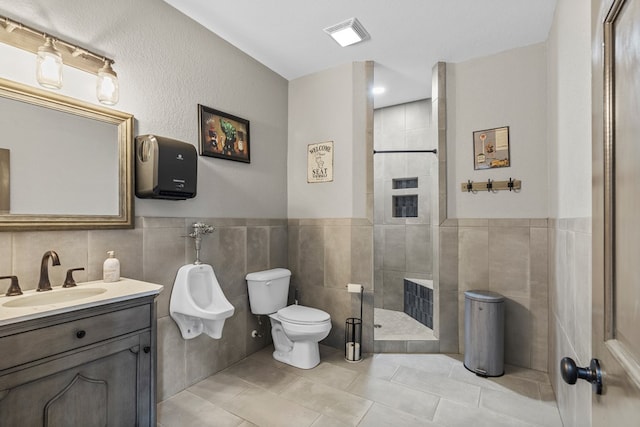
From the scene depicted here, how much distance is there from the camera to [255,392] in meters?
2.15

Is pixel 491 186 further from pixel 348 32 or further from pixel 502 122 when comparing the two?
pixel 348 32

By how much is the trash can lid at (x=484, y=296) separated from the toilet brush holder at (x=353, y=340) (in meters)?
0.95

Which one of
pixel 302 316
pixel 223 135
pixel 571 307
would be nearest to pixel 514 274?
pixel 571 307

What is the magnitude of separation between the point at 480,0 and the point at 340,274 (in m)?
2.32

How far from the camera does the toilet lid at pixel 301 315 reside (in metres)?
2.43

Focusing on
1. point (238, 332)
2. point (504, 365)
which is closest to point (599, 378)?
point (504, 365)

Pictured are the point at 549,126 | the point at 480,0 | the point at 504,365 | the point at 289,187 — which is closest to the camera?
the point at 480,0

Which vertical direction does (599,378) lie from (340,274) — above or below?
above

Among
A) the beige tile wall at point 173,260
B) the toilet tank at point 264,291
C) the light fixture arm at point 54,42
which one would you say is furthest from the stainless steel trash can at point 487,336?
the light fixture arm at point 54,42

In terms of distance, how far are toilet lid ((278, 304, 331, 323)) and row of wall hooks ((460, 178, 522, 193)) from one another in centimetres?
164

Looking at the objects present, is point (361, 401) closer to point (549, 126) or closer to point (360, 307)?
point (360, 307)

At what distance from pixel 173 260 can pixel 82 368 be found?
888 mm

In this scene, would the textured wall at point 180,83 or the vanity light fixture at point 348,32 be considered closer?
the textured wall at point 180,83

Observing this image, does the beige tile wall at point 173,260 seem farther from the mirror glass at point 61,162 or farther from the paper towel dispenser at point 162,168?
the paper towel dispenser at point 162,168
